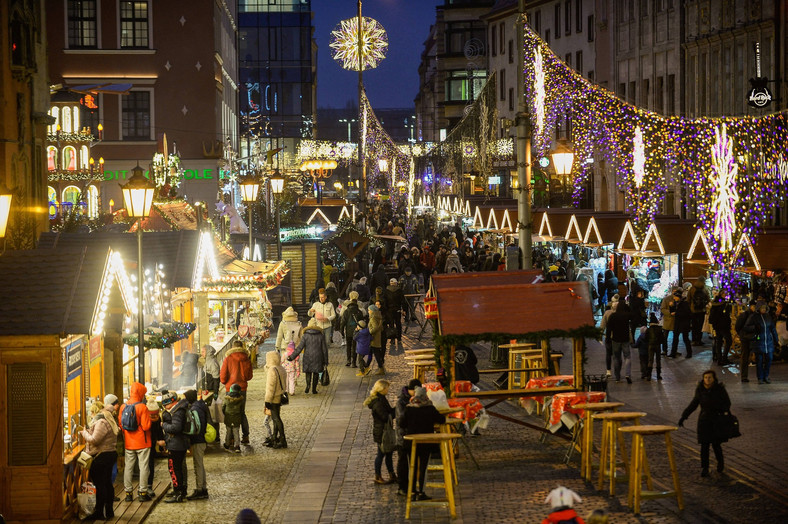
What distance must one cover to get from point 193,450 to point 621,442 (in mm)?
5040

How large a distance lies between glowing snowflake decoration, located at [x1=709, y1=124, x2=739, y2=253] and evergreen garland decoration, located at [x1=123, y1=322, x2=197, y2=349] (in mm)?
13015

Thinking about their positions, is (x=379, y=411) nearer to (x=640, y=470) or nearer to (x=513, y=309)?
(x=513, y=309)

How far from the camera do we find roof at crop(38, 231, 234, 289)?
801 inches

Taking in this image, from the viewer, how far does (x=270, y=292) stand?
116 feet

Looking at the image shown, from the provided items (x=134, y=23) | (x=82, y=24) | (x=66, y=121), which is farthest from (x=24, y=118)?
(x=134, y=23)

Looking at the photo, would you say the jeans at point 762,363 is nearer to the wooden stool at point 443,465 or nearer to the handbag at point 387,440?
the handbag at point 387,440

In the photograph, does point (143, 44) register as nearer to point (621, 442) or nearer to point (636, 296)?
point (636, 296)

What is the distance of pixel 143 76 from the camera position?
5459 centimetres

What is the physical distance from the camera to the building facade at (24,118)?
66.1 feet

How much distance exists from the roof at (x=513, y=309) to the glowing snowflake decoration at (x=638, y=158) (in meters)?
19.1

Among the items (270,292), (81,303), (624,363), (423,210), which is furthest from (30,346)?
(423,210)

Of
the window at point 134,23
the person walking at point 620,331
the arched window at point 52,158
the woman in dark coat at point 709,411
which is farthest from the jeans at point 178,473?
the window at point 134,23

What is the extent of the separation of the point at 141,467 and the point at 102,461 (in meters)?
0.96

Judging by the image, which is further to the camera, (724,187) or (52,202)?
(52,202)
